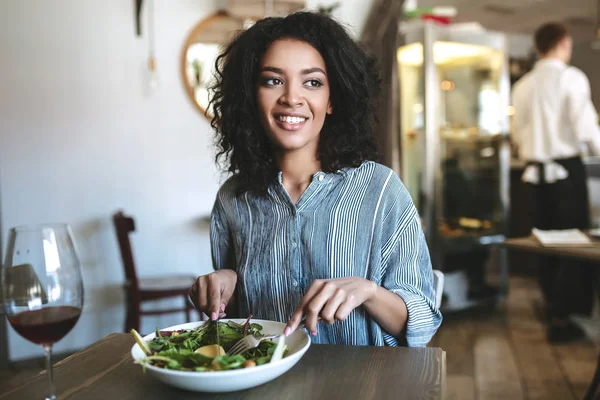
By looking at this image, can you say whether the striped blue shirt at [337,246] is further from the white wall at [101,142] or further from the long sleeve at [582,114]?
the long sleeve at [582,114]

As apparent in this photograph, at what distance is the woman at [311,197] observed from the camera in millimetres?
1193

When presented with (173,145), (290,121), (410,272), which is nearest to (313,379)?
(410,272)

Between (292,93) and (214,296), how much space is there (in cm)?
50

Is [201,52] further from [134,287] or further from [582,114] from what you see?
[582,114]

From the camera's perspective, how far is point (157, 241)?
3.39 m

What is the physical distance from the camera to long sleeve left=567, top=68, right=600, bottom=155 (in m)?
3.30

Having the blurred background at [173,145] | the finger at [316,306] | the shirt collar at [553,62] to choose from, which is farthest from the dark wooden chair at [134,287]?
the shirt collar at [553,62]

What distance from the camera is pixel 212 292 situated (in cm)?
104

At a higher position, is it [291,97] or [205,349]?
[291,97]

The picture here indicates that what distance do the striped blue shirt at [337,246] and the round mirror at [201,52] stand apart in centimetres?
222

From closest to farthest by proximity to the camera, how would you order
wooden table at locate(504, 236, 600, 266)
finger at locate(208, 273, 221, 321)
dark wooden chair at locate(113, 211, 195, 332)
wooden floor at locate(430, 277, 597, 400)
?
finger at locate(208, 273, 221, 321) → wooden table at locate(504, 236, 600, 266) → wooden floor at locate(430, 277, 597, 400) → dark wooden chair at locate(113, 211, 195, 332)

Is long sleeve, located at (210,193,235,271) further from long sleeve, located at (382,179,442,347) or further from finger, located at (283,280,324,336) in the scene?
finger, located at (283,280,324,336)

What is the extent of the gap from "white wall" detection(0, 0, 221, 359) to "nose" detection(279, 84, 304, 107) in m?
2.22

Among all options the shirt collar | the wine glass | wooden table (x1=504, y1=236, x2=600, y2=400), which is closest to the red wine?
the wine glass
